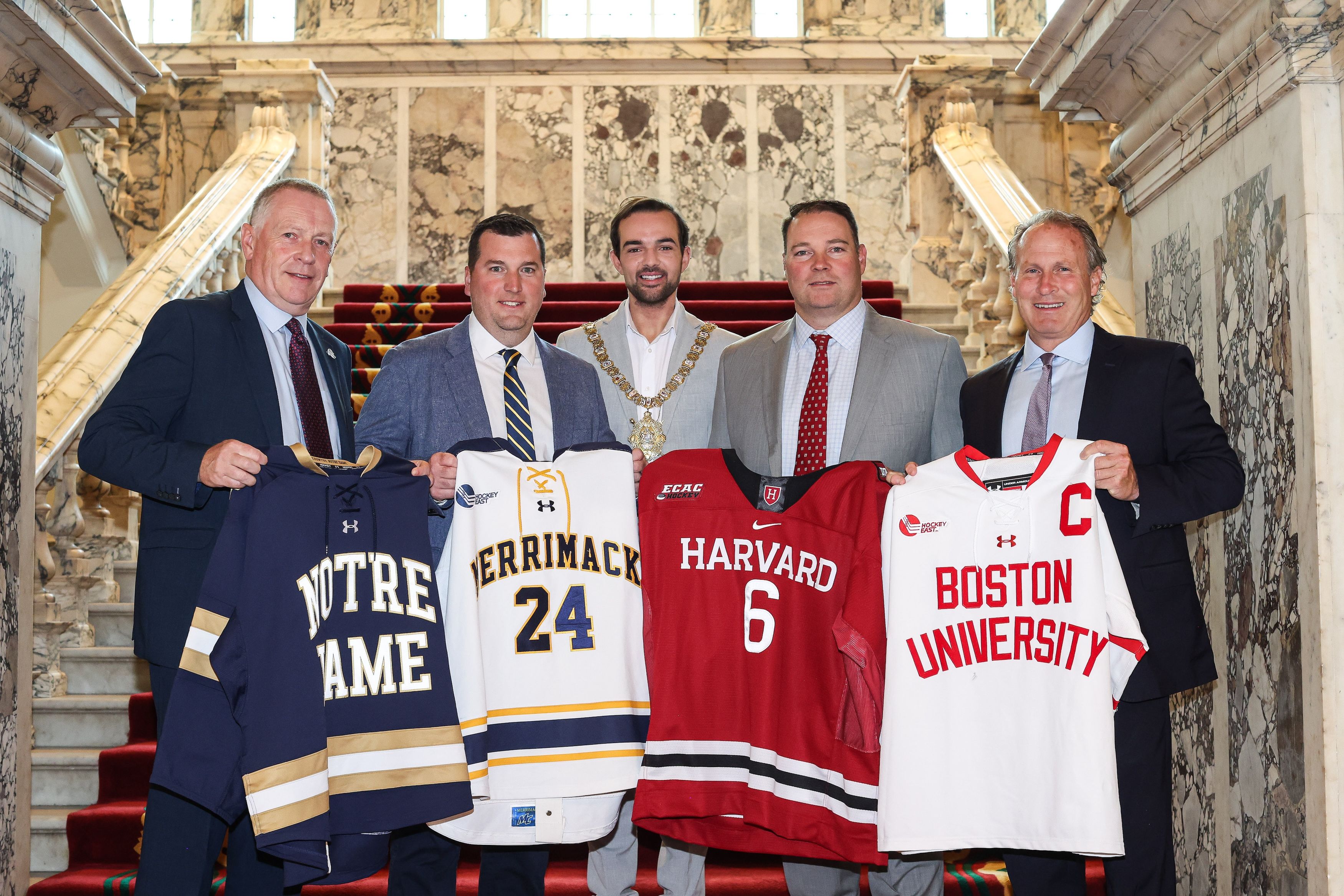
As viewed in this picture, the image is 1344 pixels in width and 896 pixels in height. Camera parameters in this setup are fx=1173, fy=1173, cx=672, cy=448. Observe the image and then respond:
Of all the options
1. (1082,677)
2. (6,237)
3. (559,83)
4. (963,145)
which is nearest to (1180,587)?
(1082,677)

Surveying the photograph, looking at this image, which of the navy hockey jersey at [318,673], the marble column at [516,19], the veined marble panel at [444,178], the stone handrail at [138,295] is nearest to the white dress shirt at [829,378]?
the navy hockey jersey at [318,673]

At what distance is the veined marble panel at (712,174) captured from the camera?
34.2ft

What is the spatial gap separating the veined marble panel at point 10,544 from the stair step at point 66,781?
0.78 meters

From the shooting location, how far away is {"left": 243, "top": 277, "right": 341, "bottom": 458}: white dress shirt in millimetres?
3203

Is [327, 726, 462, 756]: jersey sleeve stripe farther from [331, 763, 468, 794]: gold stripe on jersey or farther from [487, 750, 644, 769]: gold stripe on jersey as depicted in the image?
[487, 750, 644, 769]: gold stripe on jersey

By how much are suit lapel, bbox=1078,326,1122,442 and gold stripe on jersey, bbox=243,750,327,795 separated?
2112 mm

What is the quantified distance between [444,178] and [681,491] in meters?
7.96

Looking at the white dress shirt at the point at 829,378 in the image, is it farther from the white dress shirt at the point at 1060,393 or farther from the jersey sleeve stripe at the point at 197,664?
the jersey sleeve stripe at the point at 197,664

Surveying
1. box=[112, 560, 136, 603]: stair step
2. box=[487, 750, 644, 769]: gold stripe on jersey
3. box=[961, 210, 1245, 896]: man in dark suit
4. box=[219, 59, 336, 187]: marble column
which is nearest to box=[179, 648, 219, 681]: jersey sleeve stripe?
box=[487, 750, 644, 769]: gold stripe on jersey

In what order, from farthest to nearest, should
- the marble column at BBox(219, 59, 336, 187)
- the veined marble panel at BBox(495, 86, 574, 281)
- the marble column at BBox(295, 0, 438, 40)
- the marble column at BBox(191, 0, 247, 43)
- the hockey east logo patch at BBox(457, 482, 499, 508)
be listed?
the marble column at BBox(191, 0, 247, 43)
the marble column at BBox(295, 0, 438, 40)
the veined marble panel at BBox(495, 86, 574, 281)
the marble column at BBox(219, 59, 336, 187)
the hockey east logo patch at BBox(457, 482, 499, 508)

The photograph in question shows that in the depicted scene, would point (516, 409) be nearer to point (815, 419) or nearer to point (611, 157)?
point (815, 419)

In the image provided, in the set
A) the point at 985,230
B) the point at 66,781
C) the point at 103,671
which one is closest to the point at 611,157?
the point at 985,230

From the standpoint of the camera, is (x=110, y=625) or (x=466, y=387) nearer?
(x=466, y=387)

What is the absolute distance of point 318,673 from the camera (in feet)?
9.18
